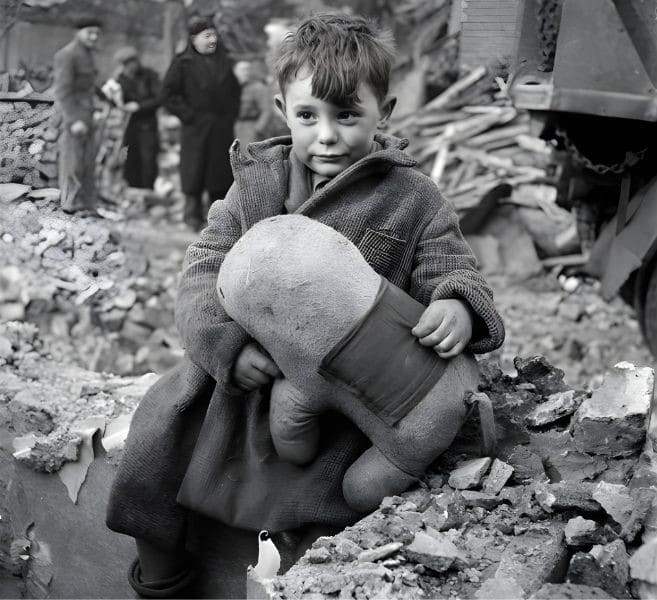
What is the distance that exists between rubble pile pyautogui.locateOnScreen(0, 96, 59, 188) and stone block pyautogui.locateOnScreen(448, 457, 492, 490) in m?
1.54

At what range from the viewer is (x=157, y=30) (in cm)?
775

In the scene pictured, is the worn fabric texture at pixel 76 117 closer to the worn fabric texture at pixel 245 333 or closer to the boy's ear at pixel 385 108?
the worn fabric texture at pixel 245 333

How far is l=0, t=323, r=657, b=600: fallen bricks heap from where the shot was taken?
178cm

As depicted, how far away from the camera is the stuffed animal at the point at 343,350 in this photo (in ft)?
6.25

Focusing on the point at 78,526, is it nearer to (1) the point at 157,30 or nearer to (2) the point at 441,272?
(2) the point at 441,272

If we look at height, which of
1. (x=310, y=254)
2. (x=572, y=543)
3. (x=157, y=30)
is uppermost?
(x=310, y=254)

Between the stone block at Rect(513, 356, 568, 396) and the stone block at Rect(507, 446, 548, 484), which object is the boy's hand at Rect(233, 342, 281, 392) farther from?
the stone block at Rect(513, 356, 568, 396)

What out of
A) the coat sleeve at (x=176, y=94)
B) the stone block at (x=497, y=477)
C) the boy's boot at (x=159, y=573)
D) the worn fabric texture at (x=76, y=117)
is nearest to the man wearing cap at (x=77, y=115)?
the worn fabric texture at (x=76, y=117)

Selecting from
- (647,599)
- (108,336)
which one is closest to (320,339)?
(647,599)

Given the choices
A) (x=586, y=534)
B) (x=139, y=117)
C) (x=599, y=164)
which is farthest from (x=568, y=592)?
(x=139, y=117)

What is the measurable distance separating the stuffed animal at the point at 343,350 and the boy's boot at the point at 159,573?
1.98ft

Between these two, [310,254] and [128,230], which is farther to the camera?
[128,230]

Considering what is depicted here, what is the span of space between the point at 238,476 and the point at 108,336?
11.6ft

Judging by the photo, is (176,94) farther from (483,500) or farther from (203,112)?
(483,500)
